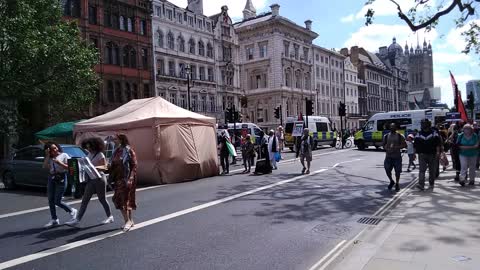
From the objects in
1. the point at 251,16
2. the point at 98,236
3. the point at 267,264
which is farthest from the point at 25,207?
the point at 251,16

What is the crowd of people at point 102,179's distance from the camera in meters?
7.89

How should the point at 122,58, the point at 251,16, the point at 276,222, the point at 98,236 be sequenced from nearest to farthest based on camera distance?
the point at 98,236, the point at 276,222, the point at 122,58, the point at 251,16

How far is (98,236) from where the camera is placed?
754 cm

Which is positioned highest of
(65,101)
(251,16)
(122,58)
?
(251,16)

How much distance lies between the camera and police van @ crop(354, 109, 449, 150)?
30.2 meters

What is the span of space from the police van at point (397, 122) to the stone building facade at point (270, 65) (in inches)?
1403

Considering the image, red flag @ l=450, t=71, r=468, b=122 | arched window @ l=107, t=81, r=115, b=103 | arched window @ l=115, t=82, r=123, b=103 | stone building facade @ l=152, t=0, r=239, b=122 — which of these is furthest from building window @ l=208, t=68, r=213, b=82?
red flag @ l=450, t=71, r=468, b=122

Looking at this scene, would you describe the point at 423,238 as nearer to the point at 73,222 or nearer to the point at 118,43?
the point at 73,222

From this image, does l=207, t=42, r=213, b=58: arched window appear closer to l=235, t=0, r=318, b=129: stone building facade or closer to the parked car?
l=235, t=0, r=318, b=129: stone building facade

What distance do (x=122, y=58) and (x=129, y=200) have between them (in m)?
36.2

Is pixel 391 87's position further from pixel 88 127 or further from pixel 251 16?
pixel 88 127

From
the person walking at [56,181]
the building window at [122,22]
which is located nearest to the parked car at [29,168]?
the person walking at [56,181]

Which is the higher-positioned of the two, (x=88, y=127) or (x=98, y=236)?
(x=88, y=127)

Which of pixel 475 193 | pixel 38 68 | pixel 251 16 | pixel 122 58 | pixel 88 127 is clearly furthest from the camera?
pixel 251 16
